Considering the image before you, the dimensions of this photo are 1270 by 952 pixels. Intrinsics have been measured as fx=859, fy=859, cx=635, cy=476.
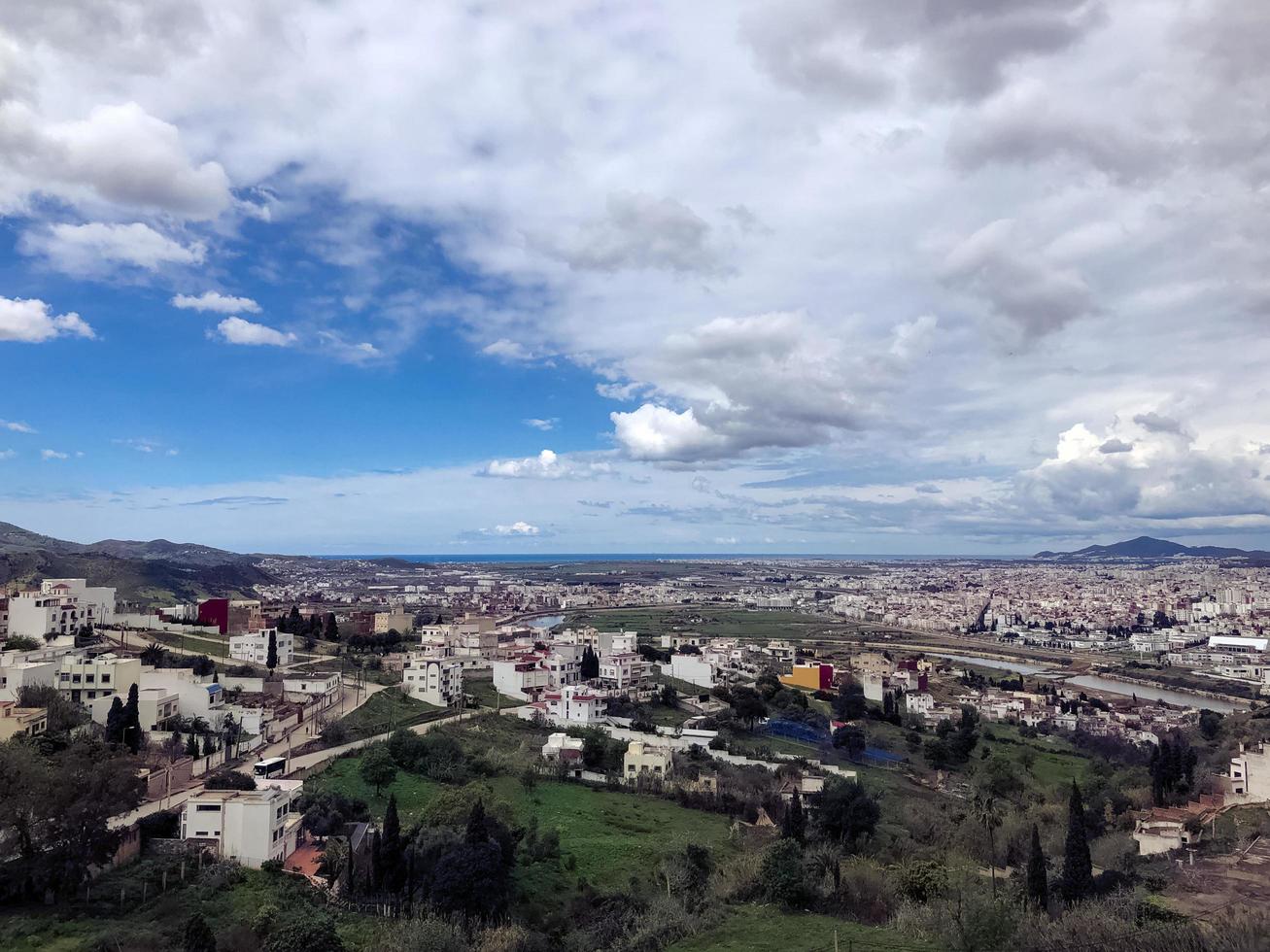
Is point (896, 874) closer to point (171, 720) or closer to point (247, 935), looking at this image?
point (247, 935)

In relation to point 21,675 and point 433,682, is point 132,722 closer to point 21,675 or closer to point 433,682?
point 21,675

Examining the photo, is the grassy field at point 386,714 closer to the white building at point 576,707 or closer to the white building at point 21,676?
the white building at point 576,707

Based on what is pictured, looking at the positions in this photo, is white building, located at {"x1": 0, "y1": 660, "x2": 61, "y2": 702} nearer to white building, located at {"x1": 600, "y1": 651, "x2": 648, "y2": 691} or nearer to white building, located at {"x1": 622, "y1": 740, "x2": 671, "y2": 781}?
white building, located at {"x1": 622, "y1": 740, "x2": 671, "y2": 781}

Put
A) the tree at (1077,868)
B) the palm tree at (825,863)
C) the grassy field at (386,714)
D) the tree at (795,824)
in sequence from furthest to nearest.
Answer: the grassy field at (386,714), the tree at (795,824), the palm tree at (825,863), the tree at (1077,868)

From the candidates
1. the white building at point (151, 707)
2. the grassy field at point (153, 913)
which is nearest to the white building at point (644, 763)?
the grassy field at point (153, 913)

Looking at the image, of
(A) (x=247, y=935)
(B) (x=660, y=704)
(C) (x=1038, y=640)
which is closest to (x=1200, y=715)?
(B) (x=660, y=704)
